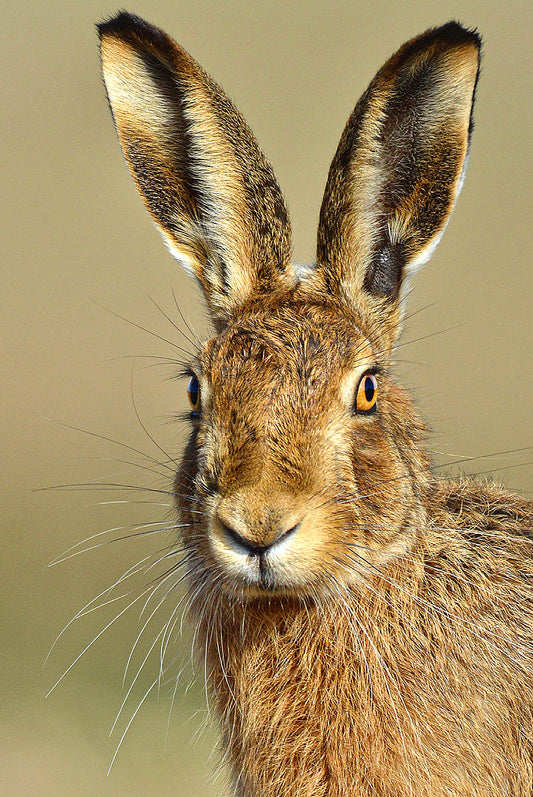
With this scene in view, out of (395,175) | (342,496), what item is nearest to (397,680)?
(342,496)

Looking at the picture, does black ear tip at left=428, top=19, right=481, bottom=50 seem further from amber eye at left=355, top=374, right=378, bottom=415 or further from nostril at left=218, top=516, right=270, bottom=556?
nostril at left=218, top=516, right=270, bottom=556

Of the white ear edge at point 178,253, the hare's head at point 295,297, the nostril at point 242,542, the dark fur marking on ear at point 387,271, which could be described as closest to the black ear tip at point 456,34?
the hare's head at point 295,297

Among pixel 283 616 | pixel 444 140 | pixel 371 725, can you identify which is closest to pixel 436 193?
pixel 444 140

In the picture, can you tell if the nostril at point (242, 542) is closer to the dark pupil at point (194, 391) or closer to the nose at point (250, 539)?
the nose at point (250, 539)

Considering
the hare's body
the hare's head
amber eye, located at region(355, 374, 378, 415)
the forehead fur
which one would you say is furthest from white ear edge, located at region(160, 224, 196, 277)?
the hare's body

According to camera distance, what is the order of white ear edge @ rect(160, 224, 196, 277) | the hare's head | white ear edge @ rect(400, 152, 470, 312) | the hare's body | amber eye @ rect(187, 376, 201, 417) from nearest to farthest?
1. the hare's head
2. the hare's body
3. amber eye @ rect(187, 376, 201, 417)
4. white ear edge @ rect(400, 152, 470, 312)
5. white ear edge @ rect(160, 224, 196, 277)

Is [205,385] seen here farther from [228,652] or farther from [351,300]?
[228,652]

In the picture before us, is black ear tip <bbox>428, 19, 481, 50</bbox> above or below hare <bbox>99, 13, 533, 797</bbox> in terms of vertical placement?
above
